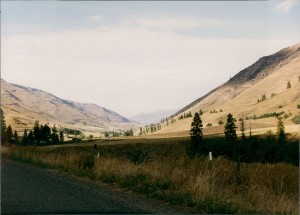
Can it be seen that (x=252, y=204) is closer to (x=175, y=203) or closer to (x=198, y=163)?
(x=175, y=203)

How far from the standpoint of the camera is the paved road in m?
9.94

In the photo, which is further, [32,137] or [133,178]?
[32,137]

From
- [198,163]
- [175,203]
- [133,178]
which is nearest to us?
[175,203]

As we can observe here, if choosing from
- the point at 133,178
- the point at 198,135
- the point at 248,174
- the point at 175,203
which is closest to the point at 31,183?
the point at 133,178

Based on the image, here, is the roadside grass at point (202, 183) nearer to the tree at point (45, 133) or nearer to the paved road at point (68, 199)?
the paved road at point (68, 199)

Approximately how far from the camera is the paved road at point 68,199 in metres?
9.94

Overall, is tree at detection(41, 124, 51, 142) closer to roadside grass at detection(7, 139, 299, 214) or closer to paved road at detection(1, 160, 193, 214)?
roadside grass at detection(7, 139, 299, 214)

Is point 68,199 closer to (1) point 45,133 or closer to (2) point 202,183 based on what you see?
(2) point 202,183

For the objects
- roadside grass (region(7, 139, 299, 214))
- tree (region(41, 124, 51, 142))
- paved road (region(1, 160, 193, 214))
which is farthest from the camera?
tree (region(41, 124, 51, 142))

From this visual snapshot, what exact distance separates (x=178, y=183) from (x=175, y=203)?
178cm

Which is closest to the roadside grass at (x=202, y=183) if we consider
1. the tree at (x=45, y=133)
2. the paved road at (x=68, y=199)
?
the paved road at (x=68, y=199)

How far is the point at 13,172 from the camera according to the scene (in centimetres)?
1792

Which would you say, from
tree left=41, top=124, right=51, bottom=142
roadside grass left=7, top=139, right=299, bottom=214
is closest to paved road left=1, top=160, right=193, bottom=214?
roadside grass left=7, top=139, right=299, bottom=214

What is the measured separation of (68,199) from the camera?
36.9 ft
